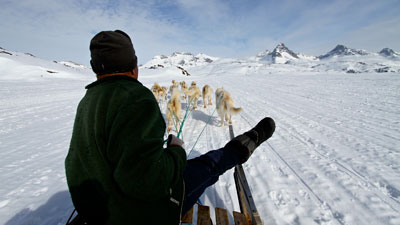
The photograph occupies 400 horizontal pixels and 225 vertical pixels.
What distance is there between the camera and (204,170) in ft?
5.59

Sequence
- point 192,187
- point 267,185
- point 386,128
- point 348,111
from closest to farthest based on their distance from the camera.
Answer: point 192,187, point 267,185, point 386,128, point 348,111

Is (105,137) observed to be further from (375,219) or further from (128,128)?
(375,219)

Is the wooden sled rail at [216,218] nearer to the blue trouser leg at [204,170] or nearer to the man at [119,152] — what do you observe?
the blue trouser leg at [204,170]

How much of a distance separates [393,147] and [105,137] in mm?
4753

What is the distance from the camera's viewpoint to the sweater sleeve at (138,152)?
91cm

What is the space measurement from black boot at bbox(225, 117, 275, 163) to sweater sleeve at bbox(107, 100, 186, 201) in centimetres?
120

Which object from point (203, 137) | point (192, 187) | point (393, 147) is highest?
point (192, 187)

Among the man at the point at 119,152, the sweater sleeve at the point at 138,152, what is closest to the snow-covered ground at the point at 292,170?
the man at the point at 119,152

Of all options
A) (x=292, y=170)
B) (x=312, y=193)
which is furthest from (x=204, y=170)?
(x=292, y=170)

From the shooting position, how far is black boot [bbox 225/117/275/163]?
81.0 inches

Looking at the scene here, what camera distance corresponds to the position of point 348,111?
19.3ft

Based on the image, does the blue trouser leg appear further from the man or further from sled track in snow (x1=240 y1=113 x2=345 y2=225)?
sled track in snow (x1=240 y1=113 x2=345 y2=225)

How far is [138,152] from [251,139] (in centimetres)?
163

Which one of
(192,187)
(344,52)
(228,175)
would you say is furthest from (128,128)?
(344,52)
